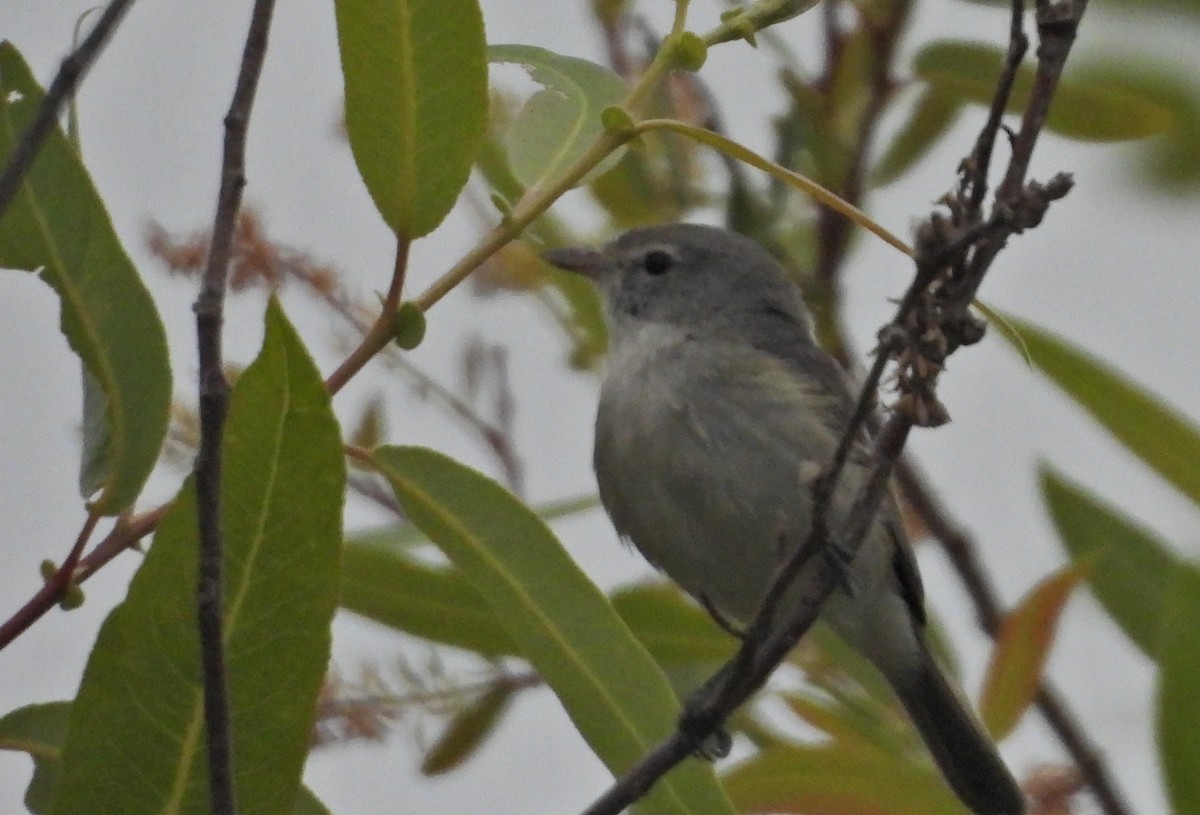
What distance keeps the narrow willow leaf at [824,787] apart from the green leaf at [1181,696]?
39cm

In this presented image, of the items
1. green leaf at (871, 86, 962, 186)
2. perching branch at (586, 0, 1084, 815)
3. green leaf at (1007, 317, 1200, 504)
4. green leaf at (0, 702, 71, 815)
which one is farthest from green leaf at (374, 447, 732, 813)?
green leaf at (871, 86, 962, 186)

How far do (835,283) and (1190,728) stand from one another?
4.26 feet

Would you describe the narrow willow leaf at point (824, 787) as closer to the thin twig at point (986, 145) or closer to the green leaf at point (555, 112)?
the green leaf at point (555, 112)

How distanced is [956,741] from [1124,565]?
764 mm

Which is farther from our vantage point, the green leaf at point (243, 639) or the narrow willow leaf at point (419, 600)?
the narrow willow leaf at point (419, 600)

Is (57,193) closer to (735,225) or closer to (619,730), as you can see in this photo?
(619,730)

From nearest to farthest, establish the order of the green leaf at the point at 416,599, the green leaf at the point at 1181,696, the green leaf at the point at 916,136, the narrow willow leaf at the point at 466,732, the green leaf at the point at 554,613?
the green leaf at the point at 554,613
the green leaf at the point at 1181,696
the green leaf at the point at 416,599
the narrow willow leaf at the point at 466,732
the green leaf at the point at 916,136

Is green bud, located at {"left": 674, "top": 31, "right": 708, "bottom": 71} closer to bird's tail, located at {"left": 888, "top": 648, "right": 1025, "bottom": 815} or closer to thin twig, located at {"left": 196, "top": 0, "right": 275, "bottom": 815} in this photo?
thin twig, located at {"left": 196, "top": 0, "right": 275, "bottom": 815}

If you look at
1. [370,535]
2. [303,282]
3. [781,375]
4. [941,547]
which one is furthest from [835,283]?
[303,282]

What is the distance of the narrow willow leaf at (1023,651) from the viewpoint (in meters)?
3.12

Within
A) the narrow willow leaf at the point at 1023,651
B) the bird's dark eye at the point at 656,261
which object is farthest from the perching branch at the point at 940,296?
the bird's dark eye at the point at 656,261

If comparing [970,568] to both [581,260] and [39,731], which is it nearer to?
[581,260]

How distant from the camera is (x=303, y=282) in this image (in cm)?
271

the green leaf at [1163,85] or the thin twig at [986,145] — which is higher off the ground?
the green leaf at [1163,85]
